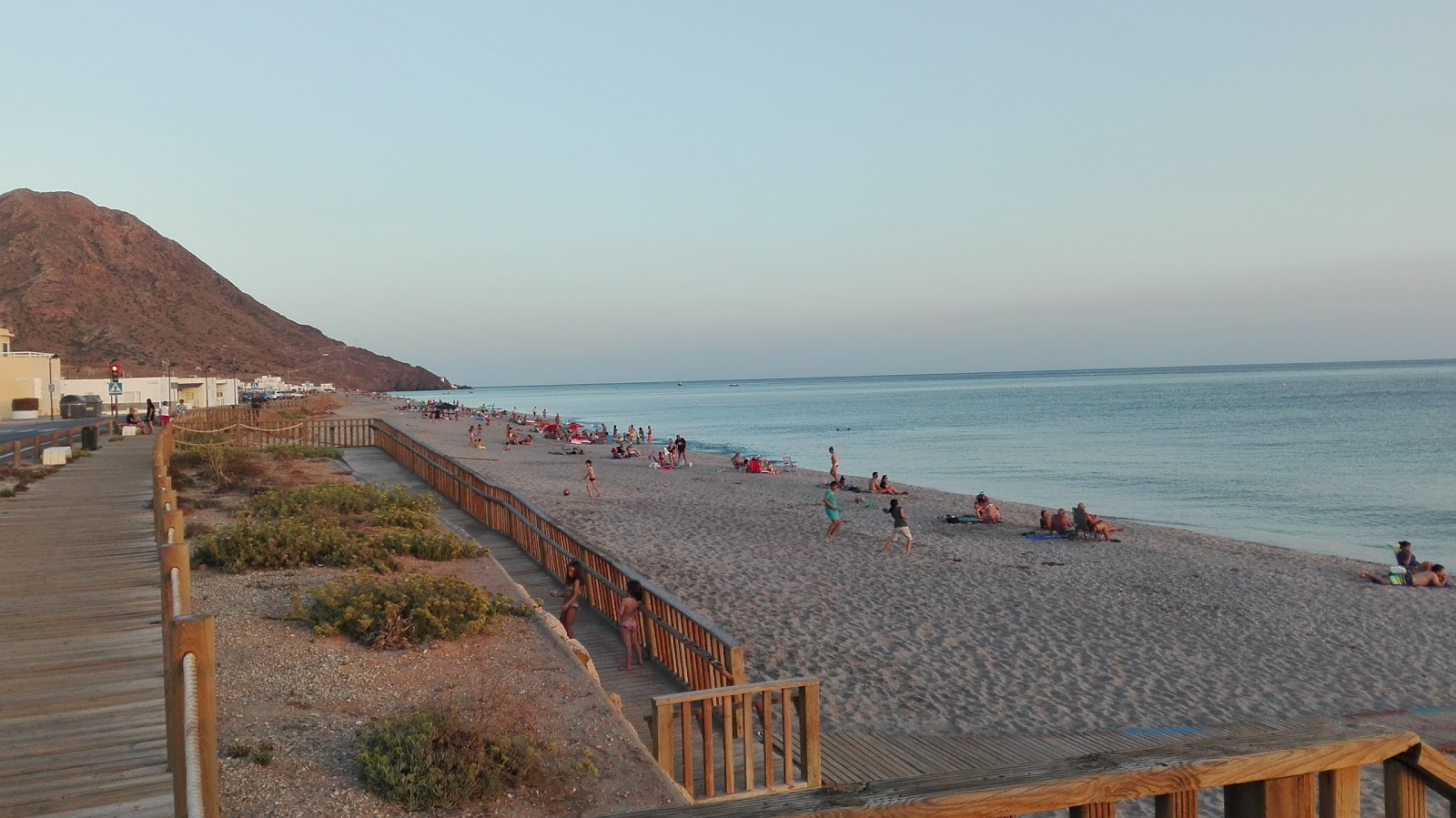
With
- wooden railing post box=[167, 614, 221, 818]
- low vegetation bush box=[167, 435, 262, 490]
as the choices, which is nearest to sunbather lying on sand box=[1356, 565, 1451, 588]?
wooden railing post box=[167, 614, 221, 818]

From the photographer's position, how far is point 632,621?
917cm

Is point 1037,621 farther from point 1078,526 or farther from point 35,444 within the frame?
point 35,444

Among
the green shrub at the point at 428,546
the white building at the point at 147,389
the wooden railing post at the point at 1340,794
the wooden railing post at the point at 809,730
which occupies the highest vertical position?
the white building at the point at 147,389

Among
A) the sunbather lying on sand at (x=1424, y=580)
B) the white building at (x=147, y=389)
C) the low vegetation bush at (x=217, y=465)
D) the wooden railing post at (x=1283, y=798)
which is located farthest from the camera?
the white building at (x=147, y=389)

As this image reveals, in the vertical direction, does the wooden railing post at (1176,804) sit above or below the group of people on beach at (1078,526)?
above

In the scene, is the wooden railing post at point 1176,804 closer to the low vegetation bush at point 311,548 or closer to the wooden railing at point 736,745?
the wooden railing at point 736,745

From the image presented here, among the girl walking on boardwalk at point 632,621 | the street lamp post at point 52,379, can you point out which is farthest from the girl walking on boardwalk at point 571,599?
the street lamp post at point 52,379

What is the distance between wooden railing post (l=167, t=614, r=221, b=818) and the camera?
3.79 metres

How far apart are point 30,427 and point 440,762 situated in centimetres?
3867

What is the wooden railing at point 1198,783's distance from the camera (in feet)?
5.06

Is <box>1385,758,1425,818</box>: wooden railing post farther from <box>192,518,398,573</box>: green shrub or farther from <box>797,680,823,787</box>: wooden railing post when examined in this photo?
<box>192,518,398,573</box>: green shrub

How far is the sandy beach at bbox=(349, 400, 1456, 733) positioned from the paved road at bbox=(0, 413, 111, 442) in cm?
1910

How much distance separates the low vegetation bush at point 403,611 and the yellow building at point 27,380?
141ft

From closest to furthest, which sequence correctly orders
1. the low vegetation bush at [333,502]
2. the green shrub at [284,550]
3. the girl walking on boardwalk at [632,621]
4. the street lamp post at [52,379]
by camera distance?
the girl walking on boardwalk at [632,621], the green shrub at [284,550], the low vegetation bush at [333,502], the street lamp post at [52,379]
